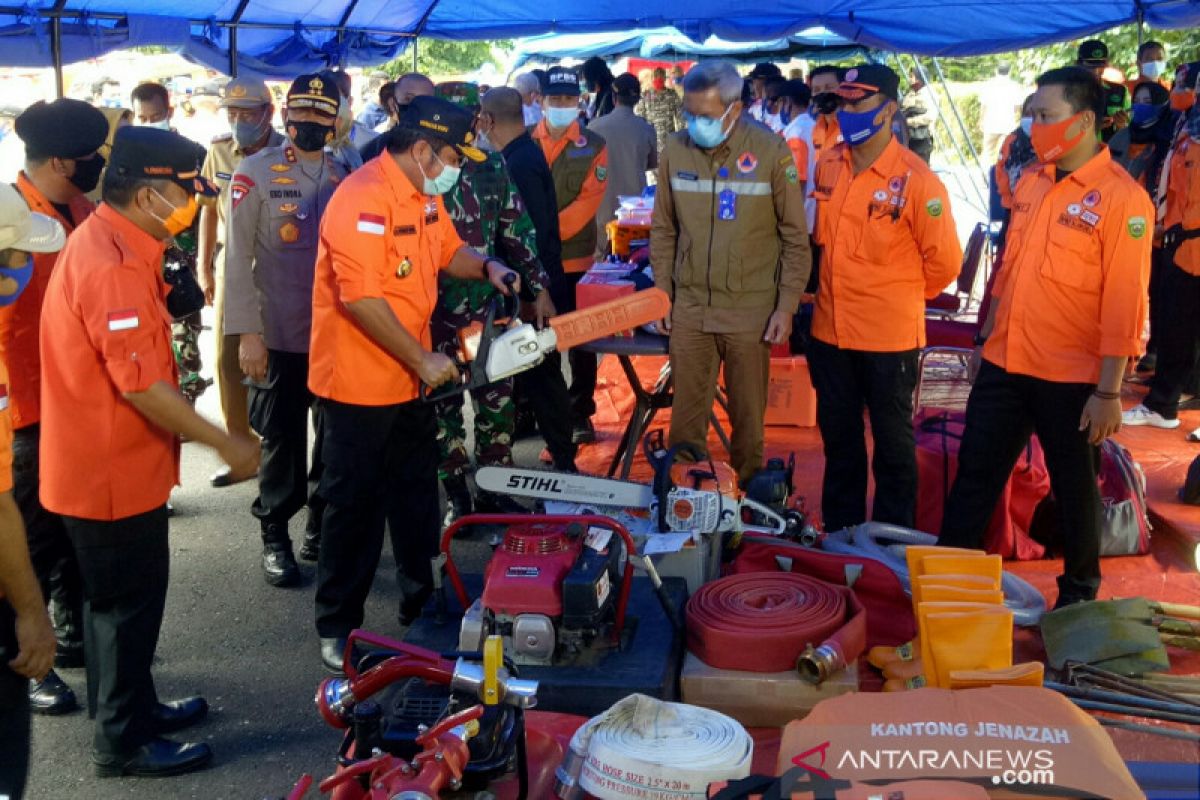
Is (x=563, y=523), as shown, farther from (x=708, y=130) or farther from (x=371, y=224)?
(x=708, y=130)

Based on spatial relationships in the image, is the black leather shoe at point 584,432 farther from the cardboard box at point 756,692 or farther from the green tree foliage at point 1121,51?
the green tree foliage at point 1121,51

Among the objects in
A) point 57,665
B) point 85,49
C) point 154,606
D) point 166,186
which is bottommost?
point 57,665

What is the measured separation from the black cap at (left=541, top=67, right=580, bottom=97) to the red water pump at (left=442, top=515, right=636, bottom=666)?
13.3ft

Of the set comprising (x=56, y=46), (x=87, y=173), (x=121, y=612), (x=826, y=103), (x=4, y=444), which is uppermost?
(x=56, y=46)

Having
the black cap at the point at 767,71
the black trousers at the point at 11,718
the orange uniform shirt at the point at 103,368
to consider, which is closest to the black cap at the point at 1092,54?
the black cap at the point at 767,71

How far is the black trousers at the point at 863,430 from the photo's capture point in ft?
15.9

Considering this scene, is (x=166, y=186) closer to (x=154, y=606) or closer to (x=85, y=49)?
(x=154, y=606)

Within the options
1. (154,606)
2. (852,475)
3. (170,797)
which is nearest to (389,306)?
(154,606)

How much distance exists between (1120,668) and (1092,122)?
1836mm

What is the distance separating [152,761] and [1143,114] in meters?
Answer: 7.90

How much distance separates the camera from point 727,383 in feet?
18.0

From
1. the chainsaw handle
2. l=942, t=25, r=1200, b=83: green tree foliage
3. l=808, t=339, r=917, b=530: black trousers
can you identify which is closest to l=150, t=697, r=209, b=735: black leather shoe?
the chainsaw handle

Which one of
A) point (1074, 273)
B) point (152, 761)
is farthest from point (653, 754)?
point (1074, 273)

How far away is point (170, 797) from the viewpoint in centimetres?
344
